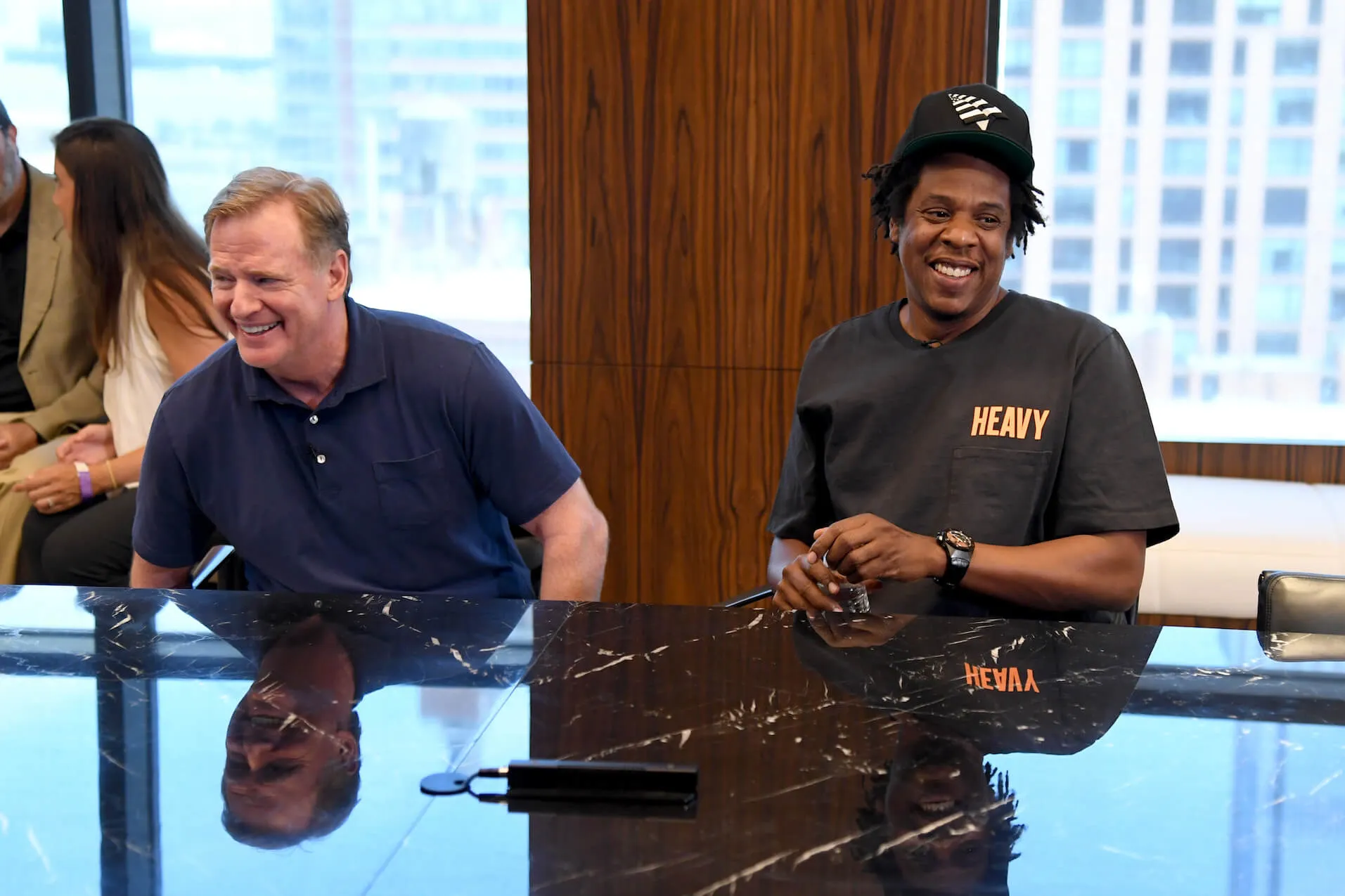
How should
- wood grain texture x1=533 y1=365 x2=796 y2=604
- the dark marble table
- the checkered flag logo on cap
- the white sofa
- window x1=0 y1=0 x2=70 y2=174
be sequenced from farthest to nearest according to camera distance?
1. window x1=0 y1=0 x2=70 y2=174
2. wood grain texture x1=533 y1=365 x2=796 y2=604
3. the white sofa
4. the checkered flag logo on cap
5. the dark marble table

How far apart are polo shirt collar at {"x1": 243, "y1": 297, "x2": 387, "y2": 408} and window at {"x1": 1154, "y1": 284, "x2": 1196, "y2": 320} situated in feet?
8.96

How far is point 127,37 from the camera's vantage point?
458 centimetres

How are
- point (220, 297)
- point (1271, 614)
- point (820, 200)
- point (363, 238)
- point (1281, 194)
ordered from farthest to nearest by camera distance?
point (363, 238) < point (1281, 194) < point (820, 200) < point (220, 297) < point (1271, 614)

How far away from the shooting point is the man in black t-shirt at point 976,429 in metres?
2.03

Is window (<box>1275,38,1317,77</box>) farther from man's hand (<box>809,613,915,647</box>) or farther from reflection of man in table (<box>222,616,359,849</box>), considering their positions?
reflection of man in table (<box>222,616,359,849</box>)

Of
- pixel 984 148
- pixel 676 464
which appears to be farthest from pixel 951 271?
pixel 676 464

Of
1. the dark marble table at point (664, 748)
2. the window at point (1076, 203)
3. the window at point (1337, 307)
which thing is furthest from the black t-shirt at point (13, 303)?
the window at point (1337, 307)

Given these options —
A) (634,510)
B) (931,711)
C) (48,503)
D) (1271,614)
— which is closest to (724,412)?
(634,510)

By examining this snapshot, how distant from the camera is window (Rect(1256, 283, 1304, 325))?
4.04 metres

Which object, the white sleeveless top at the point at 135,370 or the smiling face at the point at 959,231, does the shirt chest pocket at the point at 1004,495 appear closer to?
the smiling face at the point at 959,231

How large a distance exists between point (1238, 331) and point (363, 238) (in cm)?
288

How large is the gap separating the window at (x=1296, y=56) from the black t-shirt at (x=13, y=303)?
3652 mm

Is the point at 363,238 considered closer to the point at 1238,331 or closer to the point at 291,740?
the point at 1238,331

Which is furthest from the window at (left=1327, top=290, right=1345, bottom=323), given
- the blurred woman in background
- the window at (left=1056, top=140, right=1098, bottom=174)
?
the blurred woman in background
